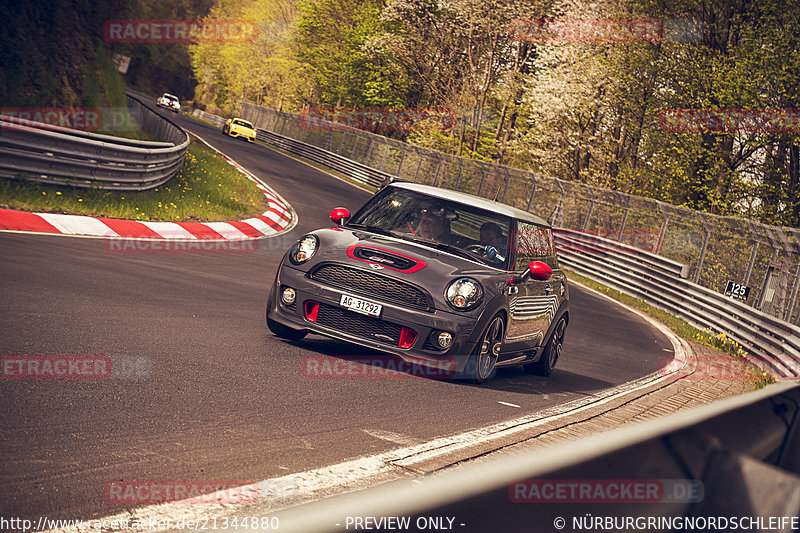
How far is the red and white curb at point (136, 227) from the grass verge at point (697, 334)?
346 inches

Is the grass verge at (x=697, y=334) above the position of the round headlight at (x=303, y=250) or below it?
below

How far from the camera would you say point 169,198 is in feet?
55.3

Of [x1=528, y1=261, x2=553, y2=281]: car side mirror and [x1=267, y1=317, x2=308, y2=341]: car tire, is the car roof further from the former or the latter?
[x1=267, y1=317, x2=308, y2=341]: car tire

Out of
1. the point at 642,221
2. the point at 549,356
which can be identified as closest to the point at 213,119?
the point at 642,221

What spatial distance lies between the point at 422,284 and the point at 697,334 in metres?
12.4

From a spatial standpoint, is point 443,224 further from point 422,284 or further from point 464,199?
point 422,284

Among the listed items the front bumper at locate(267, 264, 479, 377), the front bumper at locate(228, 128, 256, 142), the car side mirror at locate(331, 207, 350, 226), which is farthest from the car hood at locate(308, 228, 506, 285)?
the front bumper at locate(228, 128, 256, 142)

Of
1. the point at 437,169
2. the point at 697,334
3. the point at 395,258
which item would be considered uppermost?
the point at 437,169

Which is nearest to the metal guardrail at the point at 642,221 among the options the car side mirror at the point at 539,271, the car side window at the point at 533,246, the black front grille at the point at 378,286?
the car side window at the point at 533,246

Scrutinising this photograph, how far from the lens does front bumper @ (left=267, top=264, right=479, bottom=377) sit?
7.19 m

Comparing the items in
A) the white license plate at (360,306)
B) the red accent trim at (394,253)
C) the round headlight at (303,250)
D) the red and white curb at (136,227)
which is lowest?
the red and white curb at (136,227)

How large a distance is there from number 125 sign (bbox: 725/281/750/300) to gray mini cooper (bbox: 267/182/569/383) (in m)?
10.1

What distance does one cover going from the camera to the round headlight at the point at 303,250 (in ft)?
25.0

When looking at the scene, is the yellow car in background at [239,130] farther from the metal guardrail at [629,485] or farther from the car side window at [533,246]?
the metal guardrail at [629,485]
